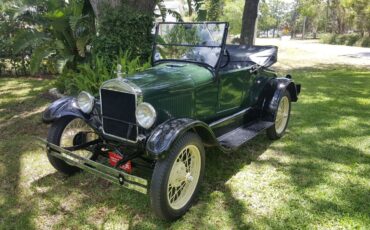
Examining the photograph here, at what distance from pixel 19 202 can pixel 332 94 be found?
22.4 ft

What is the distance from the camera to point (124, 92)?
3080mm

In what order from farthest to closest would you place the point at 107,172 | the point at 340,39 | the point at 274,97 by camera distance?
the point at 340,39 → the point at 274,97 → the point at 107,172

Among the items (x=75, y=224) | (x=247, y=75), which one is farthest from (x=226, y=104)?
(x=75, y=224)

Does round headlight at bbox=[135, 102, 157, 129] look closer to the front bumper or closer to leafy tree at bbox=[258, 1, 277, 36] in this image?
the front bumper

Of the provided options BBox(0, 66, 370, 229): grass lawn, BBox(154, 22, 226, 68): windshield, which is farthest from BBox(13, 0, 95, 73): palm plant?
BBox(154, 22, 226, 68): windshield

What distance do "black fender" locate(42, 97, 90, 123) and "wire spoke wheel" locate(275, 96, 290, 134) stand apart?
9.39 feet

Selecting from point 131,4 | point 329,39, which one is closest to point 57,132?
point 131,4

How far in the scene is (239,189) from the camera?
3.50 meters

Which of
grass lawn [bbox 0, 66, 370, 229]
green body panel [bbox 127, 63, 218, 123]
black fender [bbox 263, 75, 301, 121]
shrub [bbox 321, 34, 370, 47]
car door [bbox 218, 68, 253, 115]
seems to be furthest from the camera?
shrub [bbox 321, 34, 370, 47]

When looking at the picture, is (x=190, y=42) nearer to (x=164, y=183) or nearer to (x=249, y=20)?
(x=164, y=183)

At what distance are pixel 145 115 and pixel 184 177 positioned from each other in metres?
0.69

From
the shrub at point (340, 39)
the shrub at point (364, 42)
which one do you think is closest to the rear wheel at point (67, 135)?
the shrub at point (364, 42)

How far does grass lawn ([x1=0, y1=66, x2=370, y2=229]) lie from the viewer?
2.97 meters

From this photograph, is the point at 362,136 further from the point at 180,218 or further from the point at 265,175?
the point at 180,218
